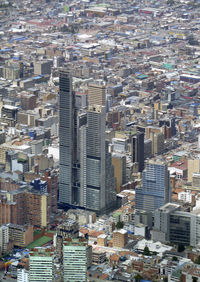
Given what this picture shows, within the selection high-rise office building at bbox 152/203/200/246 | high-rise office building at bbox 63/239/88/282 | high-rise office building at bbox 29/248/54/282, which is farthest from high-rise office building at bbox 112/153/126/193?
high-rise office building at bbox 29/248/54/282

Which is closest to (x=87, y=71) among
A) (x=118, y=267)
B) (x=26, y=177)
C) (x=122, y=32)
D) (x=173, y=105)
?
(x=173, y=105)

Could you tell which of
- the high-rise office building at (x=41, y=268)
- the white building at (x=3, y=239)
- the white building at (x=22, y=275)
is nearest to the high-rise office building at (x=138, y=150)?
the white building at (x=3, y=239)

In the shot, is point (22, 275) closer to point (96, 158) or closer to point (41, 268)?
point (41, 268)

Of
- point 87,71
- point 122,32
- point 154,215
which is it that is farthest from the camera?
point 122,32

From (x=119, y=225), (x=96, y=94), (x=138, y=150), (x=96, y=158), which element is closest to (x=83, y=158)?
(x=96, y=158)

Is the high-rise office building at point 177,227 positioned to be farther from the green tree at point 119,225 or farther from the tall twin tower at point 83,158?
the tall twin tower at point 83,158

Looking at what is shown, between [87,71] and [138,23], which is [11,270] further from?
[138,23]

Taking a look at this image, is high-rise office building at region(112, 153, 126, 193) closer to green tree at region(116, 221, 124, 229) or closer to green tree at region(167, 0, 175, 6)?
green tree at region(116, 221, 124, 229)
